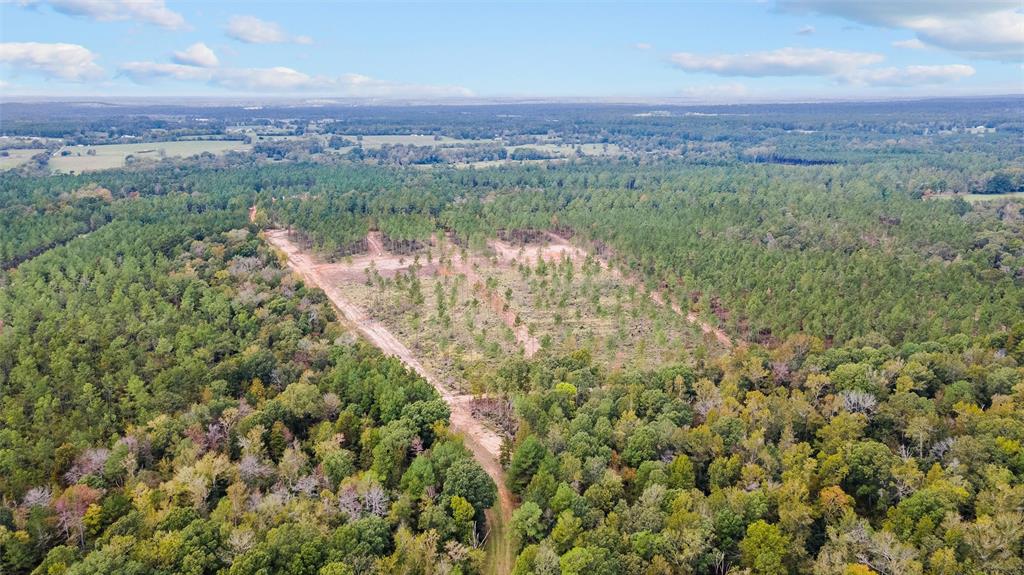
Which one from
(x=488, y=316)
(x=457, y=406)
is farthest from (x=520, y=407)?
(x=488, y=316)

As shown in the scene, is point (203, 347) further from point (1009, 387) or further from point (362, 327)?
point (1009, 387)

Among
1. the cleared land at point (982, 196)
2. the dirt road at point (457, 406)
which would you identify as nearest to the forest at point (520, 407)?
the dirt road at point (457, 406)

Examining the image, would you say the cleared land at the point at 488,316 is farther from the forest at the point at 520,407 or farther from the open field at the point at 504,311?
the forest at the point at 520,407

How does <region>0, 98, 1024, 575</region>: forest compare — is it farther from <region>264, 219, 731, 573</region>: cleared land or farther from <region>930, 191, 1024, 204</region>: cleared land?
<region>930, 191, 1024, 204</region>: cleared land

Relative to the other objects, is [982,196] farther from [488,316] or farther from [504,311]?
[488,316]

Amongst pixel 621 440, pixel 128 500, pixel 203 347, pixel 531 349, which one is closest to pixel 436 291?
pixel 531 349

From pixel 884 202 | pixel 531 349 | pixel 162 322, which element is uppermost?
pixel 884 202
